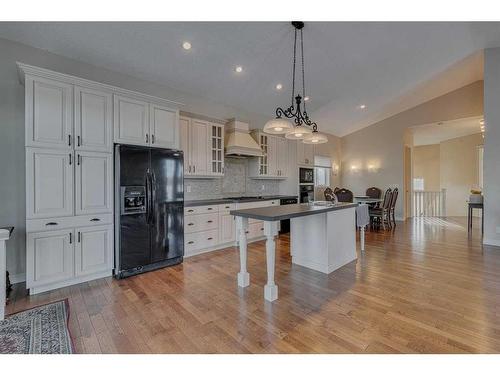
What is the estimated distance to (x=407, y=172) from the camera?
7949 mm

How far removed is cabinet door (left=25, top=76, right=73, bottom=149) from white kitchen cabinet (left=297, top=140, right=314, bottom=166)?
5119 millimetres

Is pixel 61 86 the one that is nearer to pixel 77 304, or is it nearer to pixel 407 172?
pixel 77 304

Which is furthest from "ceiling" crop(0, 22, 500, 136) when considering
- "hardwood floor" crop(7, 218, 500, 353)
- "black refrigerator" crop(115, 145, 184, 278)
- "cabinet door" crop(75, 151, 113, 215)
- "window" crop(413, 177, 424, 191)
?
"window" crop(413, 177, 424, 191)

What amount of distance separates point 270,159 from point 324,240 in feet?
9.69

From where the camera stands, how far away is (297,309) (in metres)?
2.32

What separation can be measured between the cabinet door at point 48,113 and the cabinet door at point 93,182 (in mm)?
249

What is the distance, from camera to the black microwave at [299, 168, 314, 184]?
262 inches

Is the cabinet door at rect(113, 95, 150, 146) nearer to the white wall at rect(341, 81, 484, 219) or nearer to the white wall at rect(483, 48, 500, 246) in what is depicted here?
the white wall at rect(483, 48, 500, 246)

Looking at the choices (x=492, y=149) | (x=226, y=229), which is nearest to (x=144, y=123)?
(x=226, y=229)

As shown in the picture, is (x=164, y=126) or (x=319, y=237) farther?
(x=164, y=126)

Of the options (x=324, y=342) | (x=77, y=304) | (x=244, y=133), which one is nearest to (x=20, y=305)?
(x=77, y=304)

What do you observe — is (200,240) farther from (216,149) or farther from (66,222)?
(66,222)

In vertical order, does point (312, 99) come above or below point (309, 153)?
above
